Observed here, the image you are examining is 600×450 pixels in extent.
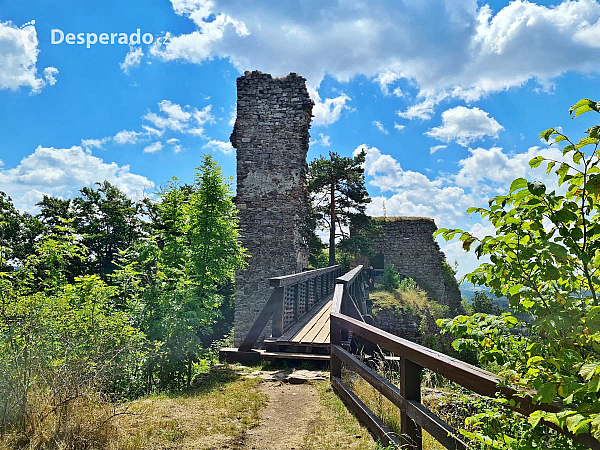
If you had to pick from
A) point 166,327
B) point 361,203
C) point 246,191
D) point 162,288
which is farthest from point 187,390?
point 361,203

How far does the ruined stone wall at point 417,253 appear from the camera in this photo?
75.2 feet

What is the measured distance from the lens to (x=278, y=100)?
13227 mm

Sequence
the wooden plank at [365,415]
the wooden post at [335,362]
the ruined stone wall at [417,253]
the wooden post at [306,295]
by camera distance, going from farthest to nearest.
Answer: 1. the ruined stone wall at [417,253]
2. the wooden post at [306,295]
3. the wooden post at [335,362]
4. the wooden plank at [365,415]

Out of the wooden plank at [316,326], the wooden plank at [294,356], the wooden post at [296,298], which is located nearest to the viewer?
the wooden plank at [294,356]

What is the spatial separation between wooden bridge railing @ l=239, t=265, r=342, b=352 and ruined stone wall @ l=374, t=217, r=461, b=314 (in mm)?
13823

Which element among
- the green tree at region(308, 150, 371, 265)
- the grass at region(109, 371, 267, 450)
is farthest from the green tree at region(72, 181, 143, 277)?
the grass at region(109, 371, 267, 450)

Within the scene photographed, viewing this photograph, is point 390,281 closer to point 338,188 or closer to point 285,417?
point 338,188

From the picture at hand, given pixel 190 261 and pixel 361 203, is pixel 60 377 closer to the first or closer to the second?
pixel 190 261

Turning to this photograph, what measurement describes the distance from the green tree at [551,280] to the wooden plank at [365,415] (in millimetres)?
1443

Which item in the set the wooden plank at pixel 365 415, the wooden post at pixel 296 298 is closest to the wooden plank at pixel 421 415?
the wooden plank at pixel 365 415

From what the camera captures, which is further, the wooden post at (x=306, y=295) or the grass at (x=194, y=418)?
the wooden post at (x=306, y=295)

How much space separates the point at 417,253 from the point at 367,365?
18.9m

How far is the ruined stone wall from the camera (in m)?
22.9

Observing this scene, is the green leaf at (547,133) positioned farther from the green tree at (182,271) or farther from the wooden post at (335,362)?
the green tree at (182,271)
